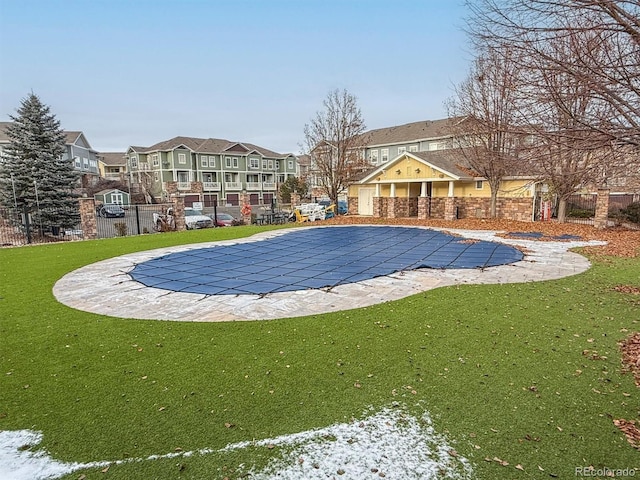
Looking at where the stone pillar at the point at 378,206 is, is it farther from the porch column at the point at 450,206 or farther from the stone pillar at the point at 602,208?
the stone pillar at the point at 602,208

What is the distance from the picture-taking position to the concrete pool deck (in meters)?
5.68

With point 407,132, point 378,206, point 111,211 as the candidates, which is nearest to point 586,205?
point 378,206

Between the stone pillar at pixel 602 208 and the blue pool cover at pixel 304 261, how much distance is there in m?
7.43

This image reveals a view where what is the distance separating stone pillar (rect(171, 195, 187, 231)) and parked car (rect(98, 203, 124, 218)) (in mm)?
12322

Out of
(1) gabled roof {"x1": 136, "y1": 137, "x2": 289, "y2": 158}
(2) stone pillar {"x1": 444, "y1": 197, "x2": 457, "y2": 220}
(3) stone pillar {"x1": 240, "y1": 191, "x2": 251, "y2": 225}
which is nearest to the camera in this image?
(2) stone pillar {"x1": 444, "y1": 197, "x2": 457, "y2": 220}

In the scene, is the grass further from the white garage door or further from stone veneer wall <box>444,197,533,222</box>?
the white garage door

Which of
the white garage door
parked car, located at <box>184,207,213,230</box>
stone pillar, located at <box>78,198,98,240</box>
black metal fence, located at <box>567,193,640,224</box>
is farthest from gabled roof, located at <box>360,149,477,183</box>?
stone pillar, located at <box>78,198,98,240</box>

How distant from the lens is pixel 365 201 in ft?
82.3

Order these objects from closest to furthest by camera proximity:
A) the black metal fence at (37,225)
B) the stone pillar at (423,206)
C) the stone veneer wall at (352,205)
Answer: the black metal fence at (37,225) → the stone pillar at (423,206) → the stone veneer wall at (352,205)

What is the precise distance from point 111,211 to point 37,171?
9.96 m

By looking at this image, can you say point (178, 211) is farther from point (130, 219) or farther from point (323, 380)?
point (323, 380)

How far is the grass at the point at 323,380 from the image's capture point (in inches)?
99.3

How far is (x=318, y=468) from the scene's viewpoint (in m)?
2.37

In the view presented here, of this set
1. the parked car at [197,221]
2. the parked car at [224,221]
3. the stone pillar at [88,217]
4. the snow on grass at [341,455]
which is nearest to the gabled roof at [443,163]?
the parked car at [224,221]
